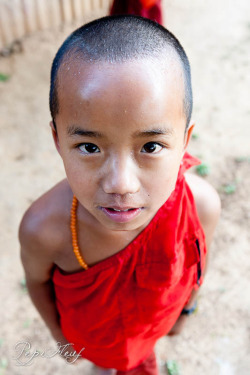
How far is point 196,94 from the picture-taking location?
4.34 metres

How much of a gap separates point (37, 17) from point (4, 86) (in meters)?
1.21

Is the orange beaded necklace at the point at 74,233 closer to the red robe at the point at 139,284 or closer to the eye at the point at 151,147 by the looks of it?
the red robe at the point at 139,284

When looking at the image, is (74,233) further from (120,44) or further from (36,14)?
(36,14)

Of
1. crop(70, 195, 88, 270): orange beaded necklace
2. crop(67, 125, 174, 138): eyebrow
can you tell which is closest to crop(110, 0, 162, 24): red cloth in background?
crop(70, 195, 88, 270): orange beaded necklace

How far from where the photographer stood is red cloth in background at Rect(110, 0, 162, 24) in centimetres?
248

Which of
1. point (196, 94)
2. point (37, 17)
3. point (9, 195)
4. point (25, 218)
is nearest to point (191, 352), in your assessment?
point (25, 218)

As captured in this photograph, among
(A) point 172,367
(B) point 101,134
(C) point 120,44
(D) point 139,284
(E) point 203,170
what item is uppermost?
(C) point 120,44

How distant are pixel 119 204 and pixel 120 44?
432mm

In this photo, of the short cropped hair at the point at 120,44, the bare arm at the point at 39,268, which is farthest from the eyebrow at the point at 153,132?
the bare arm at the point at 39,268

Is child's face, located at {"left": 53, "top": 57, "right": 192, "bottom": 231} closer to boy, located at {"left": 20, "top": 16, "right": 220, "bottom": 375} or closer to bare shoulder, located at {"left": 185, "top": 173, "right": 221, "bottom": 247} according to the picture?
boy, located at {"left": 20, "top": 16, "right": 220, "bottom": 375}

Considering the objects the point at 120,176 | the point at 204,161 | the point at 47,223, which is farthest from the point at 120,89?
the point at 204,161

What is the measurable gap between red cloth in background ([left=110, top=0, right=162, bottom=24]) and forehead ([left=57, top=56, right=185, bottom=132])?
63.5 inches

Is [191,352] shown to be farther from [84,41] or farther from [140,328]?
[84,41]

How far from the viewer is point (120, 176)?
40.6 inches
